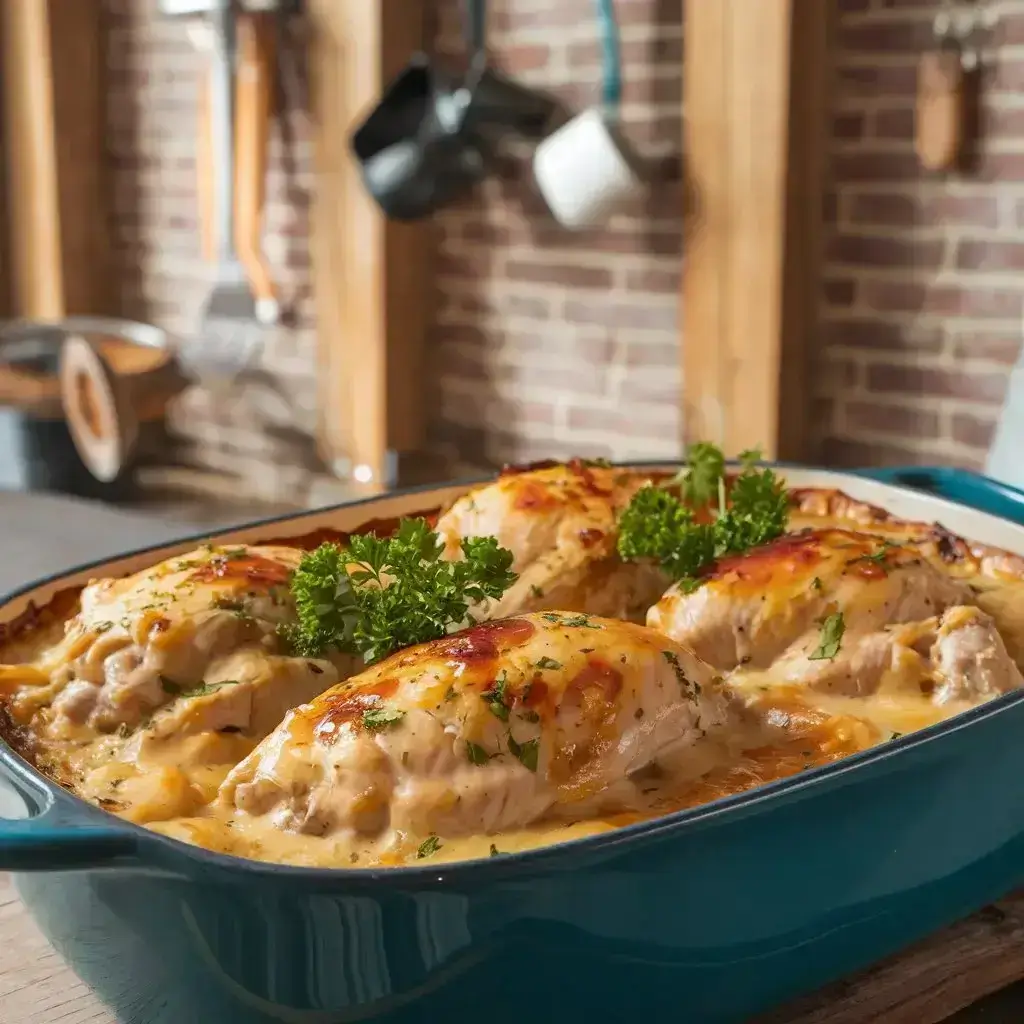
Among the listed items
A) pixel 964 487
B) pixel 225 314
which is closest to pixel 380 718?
pixel 964 487

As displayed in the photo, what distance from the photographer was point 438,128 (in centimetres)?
253

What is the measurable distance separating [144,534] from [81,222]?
1.80 m

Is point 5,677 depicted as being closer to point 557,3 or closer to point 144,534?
point 144,534

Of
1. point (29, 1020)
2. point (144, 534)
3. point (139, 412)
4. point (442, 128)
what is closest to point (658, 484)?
point (29, 1020)

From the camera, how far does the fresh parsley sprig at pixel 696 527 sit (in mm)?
1115

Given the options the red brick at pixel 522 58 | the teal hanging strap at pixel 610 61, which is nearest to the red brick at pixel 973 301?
the teal hanging strap at pixel 610 61

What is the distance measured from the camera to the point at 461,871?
0.64 meters

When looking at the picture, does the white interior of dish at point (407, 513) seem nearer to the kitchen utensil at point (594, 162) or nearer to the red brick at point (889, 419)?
the red brick at point (889, 419)

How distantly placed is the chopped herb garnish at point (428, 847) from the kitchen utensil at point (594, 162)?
1.69m


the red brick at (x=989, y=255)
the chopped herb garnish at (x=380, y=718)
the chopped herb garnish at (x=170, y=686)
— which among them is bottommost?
the chopped herb garnish at (x=170, y=686)

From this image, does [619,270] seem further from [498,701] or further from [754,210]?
[498,701]

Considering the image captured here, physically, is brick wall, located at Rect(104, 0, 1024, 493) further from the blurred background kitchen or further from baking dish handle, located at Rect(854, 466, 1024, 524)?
baking dish handle, located at Rect(854, 466, 1024, 524)

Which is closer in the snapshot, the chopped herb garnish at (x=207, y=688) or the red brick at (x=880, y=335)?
the chopped herb garnish at (x=207, y=688)

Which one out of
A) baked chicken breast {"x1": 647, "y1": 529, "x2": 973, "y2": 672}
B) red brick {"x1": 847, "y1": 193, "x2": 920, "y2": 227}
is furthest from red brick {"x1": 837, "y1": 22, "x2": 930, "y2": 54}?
baked chicken breast {"x1": 647, "y1": 529, "x2": 973, "y2": 672}
